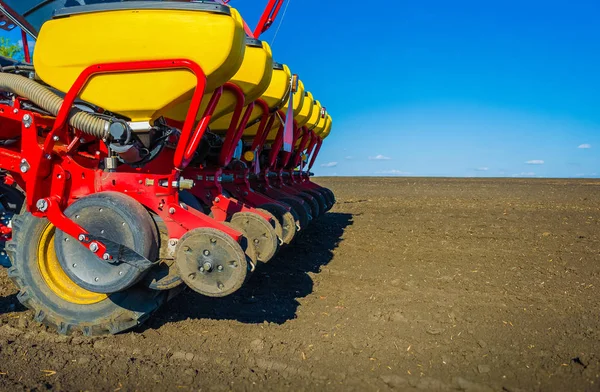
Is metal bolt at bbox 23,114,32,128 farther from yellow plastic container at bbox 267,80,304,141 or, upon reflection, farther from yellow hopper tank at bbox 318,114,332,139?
yellow hopper tank at bbox 318,114,332,139

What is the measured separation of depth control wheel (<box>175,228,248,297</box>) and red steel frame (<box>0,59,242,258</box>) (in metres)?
0.19

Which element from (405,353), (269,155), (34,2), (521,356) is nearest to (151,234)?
(405,353)

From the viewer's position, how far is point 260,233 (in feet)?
13.6

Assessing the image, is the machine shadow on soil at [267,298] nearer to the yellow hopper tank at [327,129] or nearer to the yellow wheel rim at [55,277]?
the yellow wheel rim at [55,277]

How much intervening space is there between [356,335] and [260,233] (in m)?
1.16

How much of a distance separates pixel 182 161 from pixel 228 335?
4.15 feet

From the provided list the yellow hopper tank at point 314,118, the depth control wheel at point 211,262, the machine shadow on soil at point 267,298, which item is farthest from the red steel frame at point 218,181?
the yellow hopper tank at point 314,118

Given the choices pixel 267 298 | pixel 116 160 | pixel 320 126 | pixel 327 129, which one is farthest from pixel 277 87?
pixel 327 129

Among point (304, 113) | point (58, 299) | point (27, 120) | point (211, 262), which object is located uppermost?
point (304, 113)

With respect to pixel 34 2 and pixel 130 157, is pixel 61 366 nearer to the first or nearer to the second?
pixel 130 157

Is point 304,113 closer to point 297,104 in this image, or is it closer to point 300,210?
point 297,104

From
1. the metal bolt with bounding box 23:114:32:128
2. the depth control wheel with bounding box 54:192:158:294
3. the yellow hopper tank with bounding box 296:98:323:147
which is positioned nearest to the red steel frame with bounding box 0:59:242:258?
the metal bolt with bounding box 23:114:32:128

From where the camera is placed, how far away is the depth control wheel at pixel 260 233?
410cm

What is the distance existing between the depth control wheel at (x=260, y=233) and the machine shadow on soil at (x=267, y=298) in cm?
43
